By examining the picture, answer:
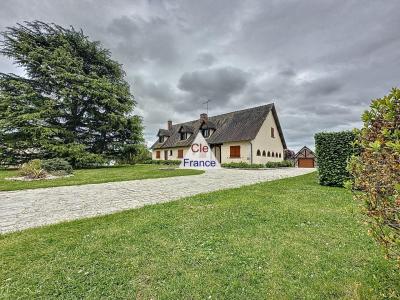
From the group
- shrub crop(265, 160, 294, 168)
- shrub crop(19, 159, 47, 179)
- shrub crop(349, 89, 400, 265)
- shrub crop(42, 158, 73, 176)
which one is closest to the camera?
shrub crop(349, 89, 400, 265)

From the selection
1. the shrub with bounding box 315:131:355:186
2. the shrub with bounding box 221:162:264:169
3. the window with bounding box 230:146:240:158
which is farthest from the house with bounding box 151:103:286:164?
the shrub with bounding box 315:131:355:186

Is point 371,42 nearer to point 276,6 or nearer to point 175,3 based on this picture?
point 276,6

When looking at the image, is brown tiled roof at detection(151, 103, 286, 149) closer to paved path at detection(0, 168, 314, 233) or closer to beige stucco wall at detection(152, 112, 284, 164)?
beige stucco wall at detection(152, 112, 284, 164)

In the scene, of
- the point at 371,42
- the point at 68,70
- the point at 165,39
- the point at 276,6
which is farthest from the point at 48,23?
the point at 371,42

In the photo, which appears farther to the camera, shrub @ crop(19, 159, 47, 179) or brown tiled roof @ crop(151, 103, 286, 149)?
brown tiled roof @ crop(151, 103, 286, 149)

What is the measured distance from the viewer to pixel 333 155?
813 centimetres

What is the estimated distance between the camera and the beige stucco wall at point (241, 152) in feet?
69.8

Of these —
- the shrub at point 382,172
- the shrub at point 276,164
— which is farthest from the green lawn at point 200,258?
the shrub at point 276,164

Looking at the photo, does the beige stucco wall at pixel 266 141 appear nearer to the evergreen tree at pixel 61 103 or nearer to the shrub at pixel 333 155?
the evergreen tree at pixel 61 103

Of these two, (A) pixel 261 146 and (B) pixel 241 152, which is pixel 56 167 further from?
(A) pixel 261 146

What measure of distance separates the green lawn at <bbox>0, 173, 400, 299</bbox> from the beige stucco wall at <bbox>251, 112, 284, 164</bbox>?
56.3ft

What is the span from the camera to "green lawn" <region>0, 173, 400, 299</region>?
2.19m

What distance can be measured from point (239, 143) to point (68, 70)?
56.5 feet

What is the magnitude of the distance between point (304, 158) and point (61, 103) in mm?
34551
